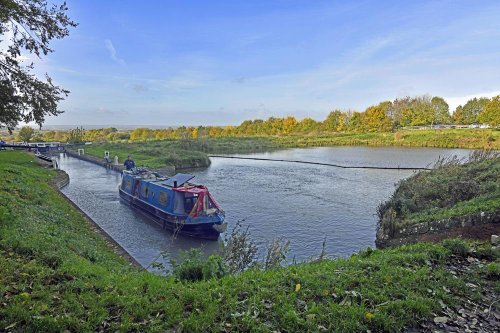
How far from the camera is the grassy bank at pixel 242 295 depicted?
4234 mm

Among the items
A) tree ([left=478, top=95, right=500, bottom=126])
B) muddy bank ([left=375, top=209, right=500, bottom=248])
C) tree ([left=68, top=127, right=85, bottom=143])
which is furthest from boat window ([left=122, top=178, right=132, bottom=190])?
tree ([left=478, top=95, right=500, bottom=126])

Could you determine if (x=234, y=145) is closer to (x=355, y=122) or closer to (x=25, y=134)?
(x=25, y=134)

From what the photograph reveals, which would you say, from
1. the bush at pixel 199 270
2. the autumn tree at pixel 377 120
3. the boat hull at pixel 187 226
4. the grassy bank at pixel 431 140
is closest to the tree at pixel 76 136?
the grassy bank at pixel 431 140

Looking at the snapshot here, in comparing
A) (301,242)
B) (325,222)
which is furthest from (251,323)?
(325,222)

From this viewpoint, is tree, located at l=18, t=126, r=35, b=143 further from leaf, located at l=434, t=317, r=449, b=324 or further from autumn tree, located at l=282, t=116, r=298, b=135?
leaf, located at l=434, t=317, r=449, b=324

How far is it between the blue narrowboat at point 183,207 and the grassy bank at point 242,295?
302 inches

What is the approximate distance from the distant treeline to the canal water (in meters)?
45.6

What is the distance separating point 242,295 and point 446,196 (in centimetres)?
1147

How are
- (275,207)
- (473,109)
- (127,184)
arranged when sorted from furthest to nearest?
(473,109)
(127,184)
(275,207)

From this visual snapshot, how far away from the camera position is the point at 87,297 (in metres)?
4.70

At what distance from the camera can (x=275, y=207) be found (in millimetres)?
19453

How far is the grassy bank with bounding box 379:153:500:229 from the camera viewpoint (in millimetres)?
10421

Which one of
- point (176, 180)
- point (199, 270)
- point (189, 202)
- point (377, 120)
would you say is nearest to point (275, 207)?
point (189, 202)

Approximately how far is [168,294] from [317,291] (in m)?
2.26
